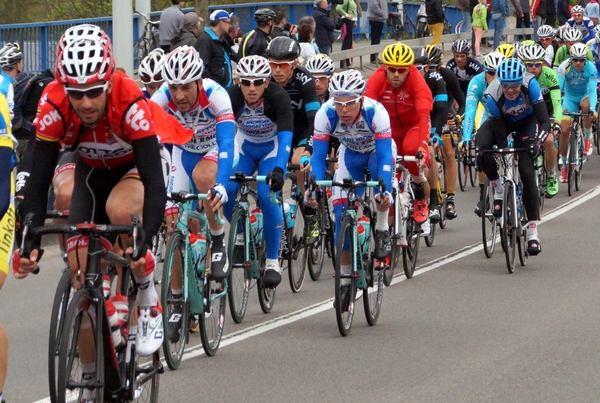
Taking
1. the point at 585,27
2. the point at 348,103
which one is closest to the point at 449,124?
the point at 348,103

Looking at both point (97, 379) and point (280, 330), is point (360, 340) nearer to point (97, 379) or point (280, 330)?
point (280, 330)

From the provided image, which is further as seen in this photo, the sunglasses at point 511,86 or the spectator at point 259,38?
the spectator at point 259,38

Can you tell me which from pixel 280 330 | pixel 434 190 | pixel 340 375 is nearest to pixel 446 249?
pixel 434 190

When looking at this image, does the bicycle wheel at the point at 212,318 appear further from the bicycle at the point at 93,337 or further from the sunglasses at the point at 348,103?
the bicycle at the point at 93,337

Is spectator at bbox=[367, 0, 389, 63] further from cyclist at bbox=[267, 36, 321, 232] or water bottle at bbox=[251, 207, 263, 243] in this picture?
water bottle at bbox=[251, 207, 263, 243]

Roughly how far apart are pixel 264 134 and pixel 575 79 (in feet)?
31.7

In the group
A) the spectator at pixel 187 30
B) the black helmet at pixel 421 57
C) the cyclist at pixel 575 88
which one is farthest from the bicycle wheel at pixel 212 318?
the cyclist at pixel 575 88

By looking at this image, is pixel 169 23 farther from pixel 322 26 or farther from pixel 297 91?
pixel 297 91

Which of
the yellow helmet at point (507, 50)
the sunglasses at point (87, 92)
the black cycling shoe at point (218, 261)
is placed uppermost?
the yellow helmet at point (507, 50)

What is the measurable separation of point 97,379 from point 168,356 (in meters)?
2.13

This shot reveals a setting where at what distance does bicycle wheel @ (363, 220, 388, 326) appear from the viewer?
928cm

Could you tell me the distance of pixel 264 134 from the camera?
33.3ft

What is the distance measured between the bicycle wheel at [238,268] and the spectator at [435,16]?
1983 centimetres

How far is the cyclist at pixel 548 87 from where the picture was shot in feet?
48.1
